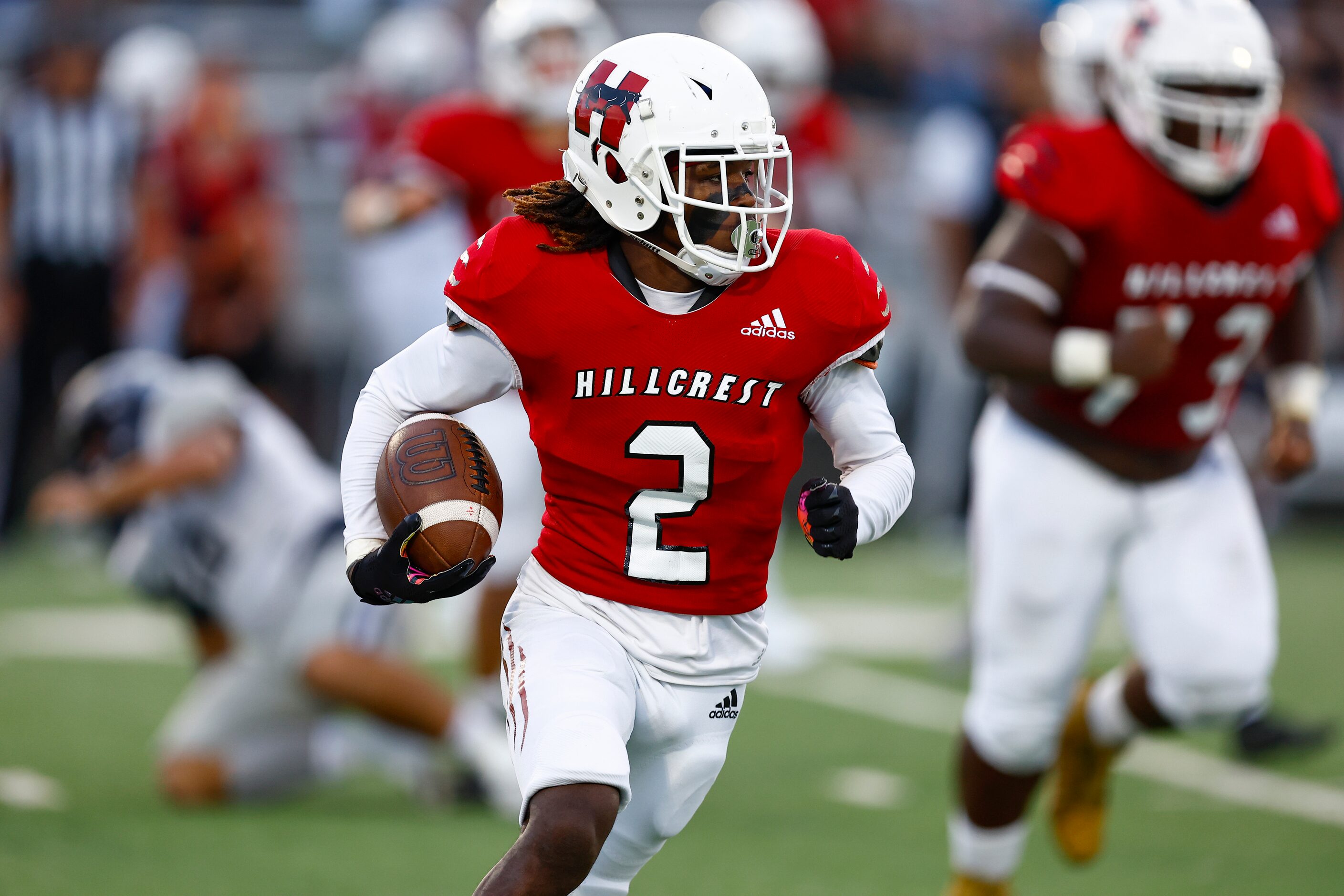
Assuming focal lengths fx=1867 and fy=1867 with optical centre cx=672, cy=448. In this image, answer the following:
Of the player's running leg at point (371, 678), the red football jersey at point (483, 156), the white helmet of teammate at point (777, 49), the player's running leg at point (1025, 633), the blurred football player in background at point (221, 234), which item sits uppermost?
the red football jersey at point (483, 156)

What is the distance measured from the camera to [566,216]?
119 inches

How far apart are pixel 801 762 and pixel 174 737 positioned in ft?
5.84

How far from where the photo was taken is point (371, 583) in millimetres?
2807

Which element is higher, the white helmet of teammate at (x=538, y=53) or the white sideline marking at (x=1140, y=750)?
the white helmet of teammate at (x=538, y=53)

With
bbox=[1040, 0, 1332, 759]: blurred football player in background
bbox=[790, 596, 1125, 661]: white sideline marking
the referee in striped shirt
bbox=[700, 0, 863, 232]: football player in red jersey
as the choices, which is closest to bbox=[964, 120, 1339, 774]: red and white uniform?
bbox=[1040, 0, 1332, 759]: blurred football player in background

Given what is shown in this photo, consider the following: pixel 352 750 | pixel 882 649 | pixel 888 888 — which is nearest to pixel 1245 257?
pixel 888 888

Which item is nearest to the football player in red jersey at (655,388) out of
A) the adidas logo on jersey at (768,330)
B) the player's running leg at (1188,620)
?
the adidas logo on jersey at (768,330)

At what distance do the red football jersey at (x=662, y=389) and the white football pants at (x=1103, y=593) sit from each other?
1060 mm

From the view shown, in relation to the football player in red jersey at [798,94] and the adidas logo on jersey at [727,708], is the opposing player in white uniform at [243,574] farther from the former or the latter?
the football player in red jersey at [798,94]

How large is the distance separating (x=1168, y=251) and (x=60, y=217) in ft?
20.8

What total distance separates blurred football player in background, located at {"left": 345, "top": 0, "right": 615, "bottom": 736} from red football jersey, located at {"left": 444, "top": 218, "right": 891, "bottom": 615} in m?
2.15

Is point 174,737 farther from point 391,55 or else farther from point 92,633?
point 391,55

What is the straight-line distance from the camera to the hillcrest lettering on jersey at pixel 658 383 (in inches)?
115

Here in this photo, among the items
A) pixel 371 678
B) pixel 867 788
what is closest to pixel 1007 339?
pixel 867 788
